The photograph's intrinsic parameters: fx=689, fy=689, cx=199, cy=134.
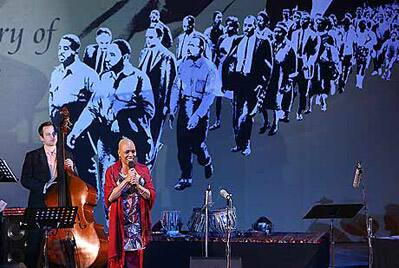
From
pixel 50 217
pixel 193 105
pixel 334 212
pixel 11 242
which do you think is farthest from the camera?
pixel 193 105

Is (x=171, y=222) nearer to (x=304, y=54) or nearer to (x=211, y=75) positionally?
(x=211, y=75)

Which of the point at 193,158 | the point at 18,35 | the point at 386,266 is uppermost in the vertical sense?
the point at 18,35

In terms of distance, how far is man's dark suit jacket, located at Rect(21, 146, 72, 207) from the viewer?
21.9 ft

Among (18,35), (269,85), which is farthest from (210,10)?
(18,35)

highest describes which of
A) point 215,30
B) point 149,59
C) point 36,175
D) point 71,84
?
point 215,30

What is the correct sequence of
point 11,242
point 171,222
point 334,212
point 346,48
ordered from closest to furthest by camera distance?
1. point 11,242
2. point 334,212
3. point 171,222
4. point 346,48

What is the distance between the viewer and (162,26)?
8.62 m

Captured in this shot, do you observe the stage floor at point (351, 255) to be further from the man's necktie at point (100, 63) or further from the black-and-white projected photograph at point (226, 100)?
the man's necktie at point (100, 63)

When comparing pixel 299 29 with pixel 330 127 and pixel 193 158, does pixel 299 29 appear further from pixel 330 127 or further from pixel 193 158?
pixel 193 158

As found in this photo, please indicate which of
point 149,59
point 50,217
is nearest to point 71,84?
point 149,59

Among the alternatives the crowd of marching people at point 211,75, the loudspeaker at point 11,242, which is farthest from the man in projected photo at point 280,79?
the loudspeaker at point 11,242

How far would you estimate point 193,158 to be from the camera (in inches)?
333

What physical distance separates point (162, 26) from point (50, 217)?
366 cm

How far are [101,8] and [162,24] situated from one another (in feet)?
2.67
